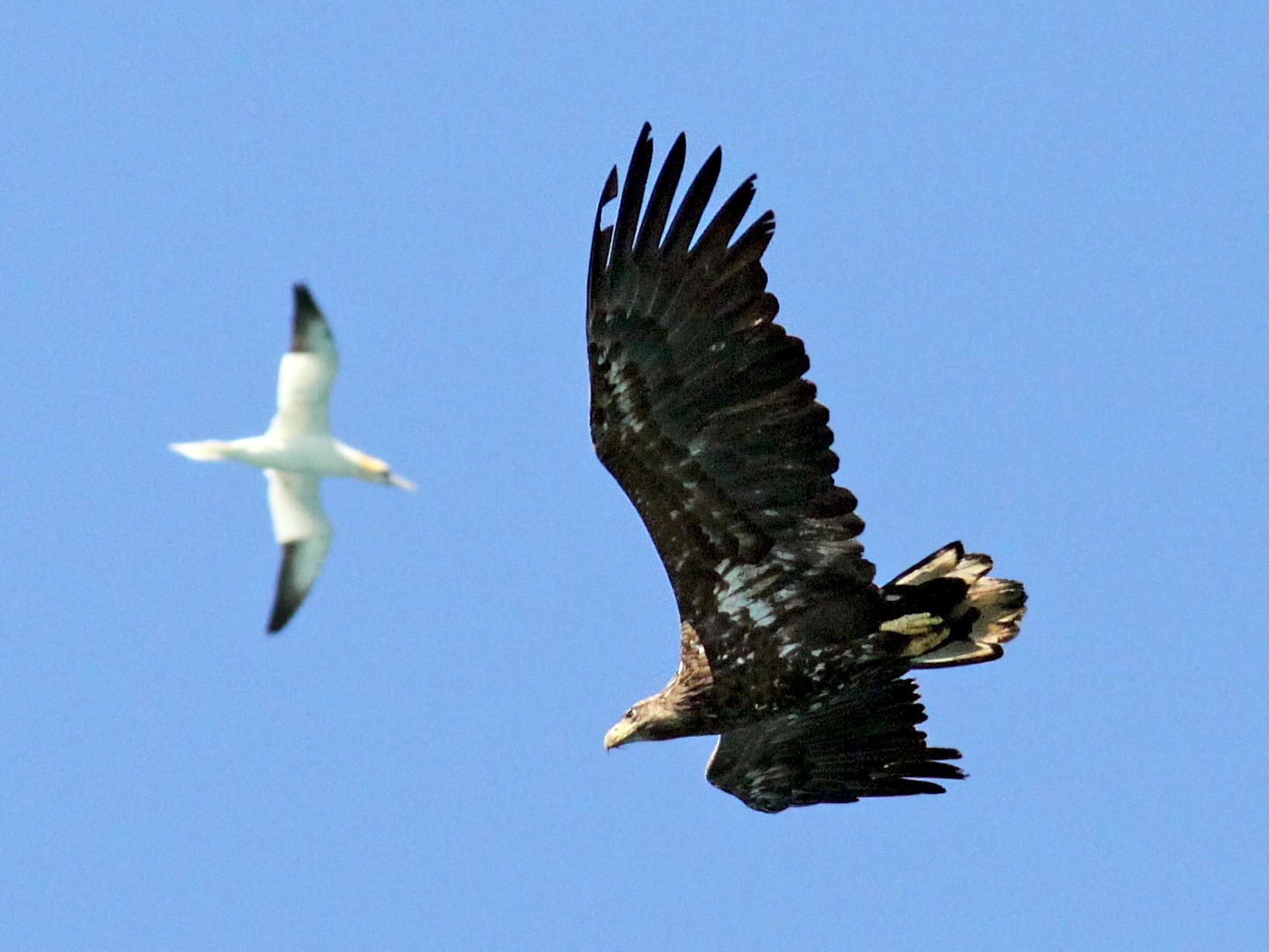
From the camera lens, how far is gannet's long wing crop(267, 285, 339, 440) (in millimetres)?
13398

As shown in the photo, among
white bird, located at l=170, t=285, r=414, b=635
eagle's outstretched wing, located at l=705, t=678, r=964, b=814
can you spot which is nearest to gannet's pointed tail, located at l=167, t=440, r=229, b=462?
white bird, located at l=170, t=285, r=414, b=635

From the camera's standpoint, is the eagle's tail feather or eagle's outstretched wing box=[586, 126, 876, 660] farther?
the eagle's tail feather

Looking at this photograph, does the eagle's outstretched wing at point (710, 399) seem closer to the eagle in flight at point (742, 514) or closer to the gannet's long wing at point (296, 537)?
the eagle in flight at point (742, 514)

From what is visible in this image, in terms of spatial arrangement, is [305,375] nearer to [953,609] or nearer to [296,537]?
[296,537]

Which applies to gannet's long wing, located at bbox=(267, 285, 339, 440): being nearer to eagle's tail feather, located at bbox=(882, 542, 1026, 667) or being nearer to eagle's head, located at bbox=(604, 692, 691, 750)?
eagle's head, located at bbox=(604, 692, 691, 750)

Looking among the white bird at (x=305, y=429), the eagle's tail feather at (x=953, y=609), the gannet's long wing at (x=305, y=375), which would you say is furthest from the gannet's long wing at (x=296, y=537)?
the eagle's tail feather at (x=953, y=609)

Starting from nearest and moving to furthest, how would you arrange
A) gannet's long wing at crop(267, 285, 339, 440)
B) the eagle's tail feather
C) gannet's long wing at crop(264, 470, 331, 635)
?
the eagle's tail feather < gannet's long wing at crop(267, 285, 339, 440) < gannet's long wing at crop(264, 470, 331, 635)

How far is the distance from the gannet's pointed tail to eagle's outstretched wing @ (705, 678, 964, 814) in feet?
12.5

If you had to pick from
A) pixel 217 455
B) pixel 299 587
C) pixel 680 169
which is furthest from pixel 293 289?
pixel 680 169

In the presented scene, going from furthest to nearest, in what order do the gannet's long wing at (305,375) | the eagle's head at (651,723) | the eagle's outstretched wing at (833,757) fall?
the eagle's outstretched wing at (833,757)
the gannet's long wing at (305,375)
the eagle's head at (651,723)

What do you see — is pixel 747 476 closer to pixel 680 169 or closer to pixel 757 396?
pixel 757 396

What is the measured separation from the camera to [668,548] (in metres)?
12.4

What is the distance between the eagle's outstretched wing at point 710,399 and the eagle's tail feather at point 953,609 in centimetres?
31

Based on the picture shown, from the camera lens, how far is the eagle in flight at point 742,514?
11539 millimetres
